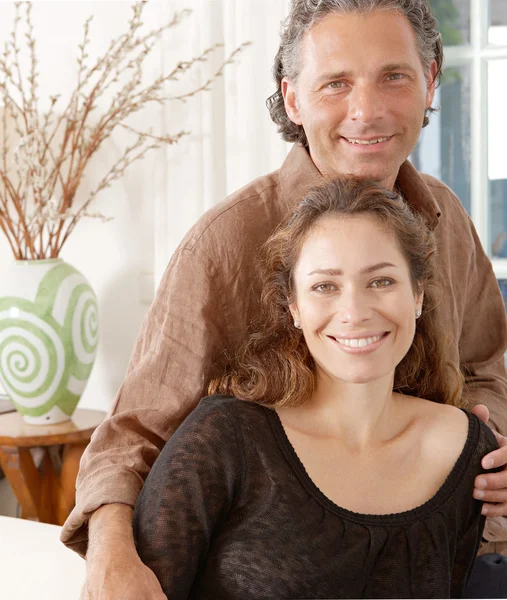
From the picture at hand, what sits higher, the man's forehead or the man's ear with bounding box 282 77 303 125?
the man's forehead

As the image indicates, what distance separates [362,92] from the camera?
5.36ft

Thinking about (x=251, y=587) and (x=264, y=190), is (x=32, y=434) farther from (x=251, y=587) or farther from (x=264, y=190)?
(x=251, y=587)

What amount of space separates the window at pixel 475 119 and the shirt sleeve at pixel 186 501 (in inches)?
83.8

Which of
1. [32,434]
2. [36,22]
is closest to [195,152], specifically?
[36,22]

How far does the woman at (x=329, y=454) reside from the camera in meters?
1.34

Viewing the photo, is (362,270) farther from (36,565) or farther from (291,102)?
(36,565)

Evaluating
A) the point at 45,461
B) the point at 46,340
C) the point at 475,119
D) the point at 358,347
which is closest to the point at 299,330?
the point at 358,347

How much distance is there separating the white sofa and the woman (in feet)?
1.27

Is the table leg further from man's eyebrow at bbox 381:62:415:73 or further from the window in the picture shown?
man's eyebrow at bbox 381:62:415:73

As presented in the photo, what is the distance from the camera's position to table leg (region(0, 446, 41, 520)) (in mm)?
2990

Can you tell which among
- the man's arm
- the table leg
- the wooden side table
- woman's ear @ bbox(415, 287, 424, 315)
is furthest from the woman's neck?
the table leg

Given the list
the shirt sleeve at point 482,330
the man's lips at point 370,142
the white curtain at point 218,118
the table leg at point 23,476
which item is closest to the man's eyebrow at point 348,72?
the man's lips at point 370,142

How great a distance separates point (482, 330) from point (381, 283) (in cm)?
68

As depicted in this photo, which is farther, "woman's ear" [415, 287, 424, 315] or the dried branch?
the dried branch
